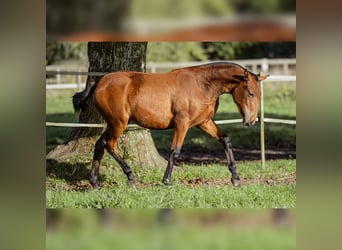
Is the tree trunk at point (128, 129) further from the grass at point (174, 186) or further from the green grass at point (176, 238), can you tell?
the green grass at point (176, 238)

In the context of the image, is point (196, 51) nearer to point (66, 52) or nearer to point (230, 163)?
point (66, 52)

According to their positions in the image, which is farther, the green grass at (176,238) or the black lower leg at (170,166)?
the black lower leg at (170,166)

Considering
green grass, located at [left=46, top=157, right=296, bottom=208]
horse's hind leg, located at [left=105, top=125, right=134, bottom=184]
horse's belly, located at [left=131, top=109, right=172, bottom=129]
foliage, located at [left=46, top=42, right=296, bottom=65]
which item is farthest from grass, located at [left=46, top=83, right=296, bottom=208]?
foliage, located at [left=46, top=42, right=296, bottom=65]

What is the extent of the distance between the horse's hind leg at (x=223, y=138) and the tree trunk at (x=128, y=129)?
0.67m

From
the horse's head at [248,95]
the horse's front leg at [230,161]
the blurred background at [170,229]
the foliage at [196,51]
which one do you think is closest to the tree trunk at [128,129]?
the horse's front leg at [230,161]

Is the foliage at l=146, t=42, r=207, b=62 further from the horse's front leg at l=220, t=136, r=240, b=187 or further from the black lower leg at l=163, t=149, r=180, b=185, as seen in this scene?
the black lower leg at l=163, t=149, r=180, b=185

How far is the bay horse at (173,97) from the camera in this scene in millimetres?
4773

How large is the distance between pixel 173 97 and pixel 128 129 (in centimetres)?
73

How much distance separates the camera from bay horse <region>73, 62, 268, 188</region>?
4.77 metres

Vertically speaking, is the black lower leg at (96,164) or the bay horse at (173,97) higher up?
the bay horse at (173,97)

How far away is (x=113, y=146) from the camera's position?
497 centimetres

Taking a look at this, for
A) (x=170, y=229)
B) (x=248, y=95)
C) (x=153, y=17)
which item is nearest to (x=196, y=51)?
(x=248, y=95)

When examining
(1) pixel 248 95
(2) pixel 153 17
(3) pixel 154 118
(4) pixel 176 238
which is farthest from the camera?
(3) pixel 154 118
